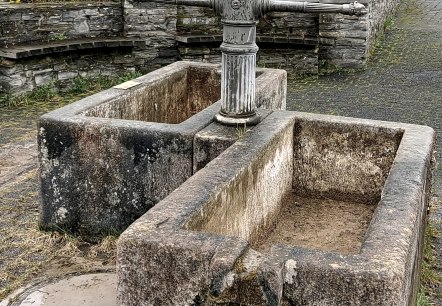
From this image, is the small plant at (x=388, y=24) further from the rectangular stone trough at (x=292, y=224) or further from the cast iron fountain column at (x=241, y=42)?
the cast iron fountain column at (x=241, y=42)

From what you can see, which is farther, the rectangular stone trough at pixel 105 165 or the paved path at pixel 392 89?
the paved path at pixel 392 89

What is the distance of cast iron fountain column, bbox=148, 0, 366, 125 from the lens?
3.85 metres

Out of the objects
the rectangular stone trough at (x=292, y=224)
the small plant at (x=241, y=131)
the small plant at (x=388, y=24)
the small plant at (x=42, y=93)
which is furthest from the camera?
the small plant at (x=388, y=24)

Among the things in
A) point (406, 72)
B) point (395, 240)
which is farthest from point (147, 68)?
point (395, 240)

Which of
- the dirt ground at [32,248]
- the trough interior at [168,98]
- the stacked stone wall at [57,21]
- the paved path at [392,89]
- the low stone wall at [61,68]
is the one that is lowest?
the dirt ground at [32,248]

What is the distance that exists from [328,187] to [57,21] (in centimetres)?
555

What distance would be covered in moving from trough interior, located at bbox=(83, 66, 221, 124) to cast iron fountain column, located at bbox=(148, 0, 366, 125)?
0.88m

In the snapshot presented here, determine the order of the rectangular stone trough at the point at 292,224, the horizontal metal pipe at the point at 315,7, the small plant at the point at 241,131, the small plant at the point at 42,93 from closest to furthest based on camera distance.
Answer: the rectangular stone trough at the point at 292,224 < the horizontal metal pipe at the point at 315,7 < the small plant at the point at 241,131 < the small plant at the point at 42,93

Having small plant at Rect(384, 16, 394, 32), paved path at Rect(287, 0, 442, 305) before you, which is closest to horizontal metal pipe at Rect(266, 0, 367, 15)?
paved path at Rect(287, 0, 442, 305)

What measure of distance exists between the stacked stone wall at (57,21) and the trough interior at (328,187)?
524 centimetres

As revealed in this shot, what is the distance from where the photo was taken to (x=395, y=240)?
102 inches

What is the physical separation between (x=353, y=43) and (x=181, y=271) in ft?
27.5

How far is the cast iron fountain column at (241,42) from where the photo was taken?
3.85 m

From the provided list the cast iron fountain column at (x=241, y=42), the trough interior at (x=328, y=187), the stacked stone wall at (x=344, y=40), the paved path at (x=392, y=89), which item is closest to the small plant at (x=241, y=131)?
the cast iron fountain column at (x=241, y=42)
